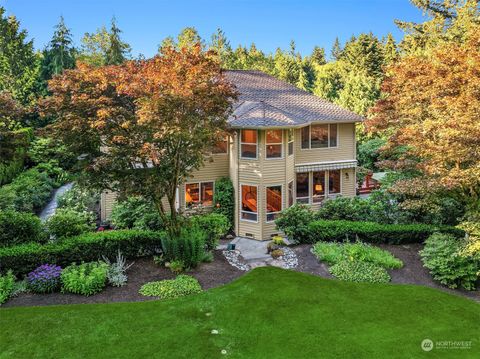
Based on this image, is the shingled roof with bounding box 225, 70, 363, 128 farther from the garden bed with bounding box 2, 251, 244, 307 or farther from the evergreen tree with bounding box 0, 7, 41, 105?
the evergreen tree with bounding box 0, 7, 41, 105

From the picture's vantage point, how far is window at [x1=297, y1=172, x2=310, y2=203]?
24219 mm

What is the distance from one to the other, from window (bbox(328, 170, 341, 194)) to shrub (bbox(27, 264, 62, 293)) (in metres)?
16.7

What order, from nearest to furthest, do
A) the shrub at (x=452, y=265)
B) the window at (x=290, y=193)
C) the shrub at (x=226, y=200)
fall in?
the shrub at (x=452, y=265) → the shrub at (x=226, y=200) → the window at (x=290, y=193)

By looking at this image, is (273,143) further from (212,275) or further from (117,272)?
(117,272)

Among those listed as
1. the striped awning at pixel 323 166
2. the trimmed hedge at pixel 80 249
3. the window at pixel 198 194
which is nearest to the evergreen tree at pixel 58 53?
the window at pixel 198 194

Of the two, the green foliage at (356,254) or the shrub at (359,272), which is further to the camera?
the green foliage at (356,254)

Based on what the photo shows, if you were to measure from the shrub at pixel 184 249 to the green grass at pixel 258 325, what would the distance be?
85.5 inches

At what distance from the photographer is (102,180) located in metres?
14.7

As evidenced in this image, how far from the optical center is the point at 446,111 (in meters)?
14.5

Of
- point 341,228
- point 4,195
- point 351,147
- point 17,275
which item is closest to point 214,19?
point 351,147

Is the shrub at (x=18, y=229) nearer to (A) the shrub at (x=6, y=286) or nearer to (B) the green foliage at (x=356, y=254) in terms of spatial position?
(A) the shrub at (x=6, y=286)

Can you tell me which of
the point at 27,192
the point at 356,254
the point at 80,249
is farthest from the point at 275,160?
the point at 27,192

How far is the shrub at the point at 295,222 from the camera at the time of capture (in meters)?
18.8

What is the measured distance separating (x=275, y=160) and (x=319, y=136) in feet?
15.0
